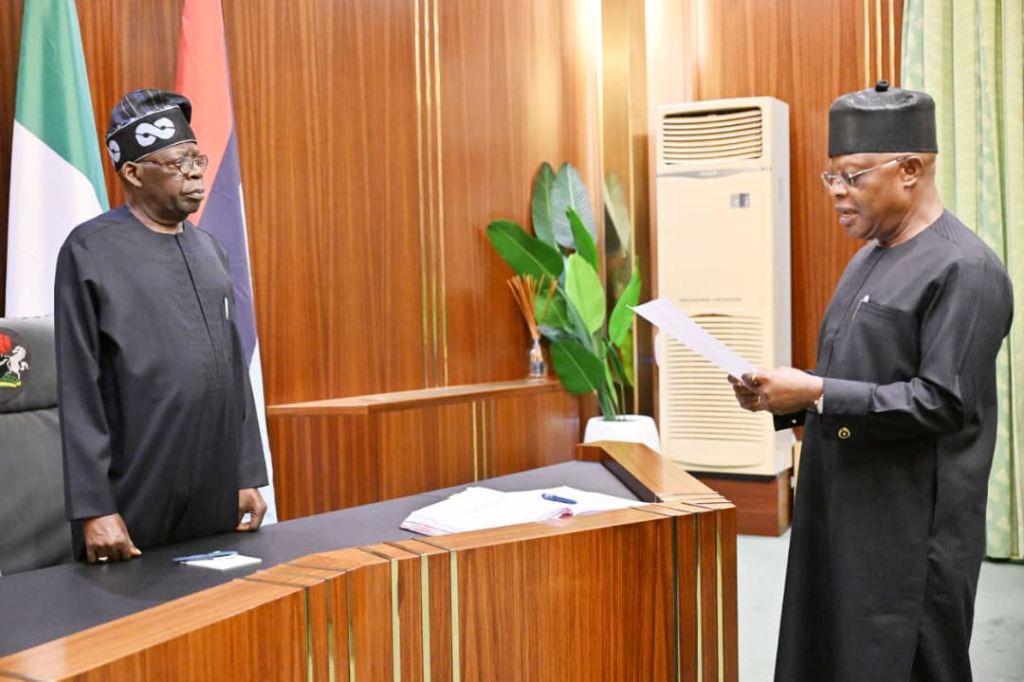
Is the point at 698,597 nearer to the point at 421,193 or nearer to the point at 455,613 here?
the point at 455,613

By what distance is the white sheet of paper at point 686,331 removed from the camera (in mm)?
2016

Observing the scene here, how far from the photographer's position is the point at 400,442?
374 cm

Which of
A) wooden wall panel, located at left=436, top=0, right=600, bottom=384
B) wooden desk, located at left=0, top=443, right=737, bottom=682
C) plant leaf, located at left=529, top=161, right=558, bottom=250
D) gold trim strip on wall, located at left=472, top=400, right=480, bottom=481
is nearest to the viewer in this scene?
wooden desk, located at left=0, top=443, right=737, bottom=682

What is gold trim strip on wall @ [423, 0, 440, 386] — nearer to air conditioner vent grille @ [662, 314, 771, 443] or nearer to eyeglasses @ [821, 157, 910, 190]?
air conditioner vent grille @ [662, 314, 771, 443]

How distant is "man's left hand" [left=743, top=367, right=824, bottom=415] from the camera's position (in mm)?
2084

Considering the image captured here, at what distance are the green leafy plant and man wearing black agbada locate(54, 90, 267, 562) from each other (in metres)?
2.35

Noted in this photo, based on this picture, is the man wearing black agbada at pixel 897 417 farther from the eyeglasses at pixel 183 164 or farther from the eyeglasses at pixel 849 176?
the eyeglasses at pixel 183 164

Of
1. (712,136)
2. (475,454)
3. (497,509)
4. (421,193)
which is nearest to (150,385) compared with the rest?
(497,509)

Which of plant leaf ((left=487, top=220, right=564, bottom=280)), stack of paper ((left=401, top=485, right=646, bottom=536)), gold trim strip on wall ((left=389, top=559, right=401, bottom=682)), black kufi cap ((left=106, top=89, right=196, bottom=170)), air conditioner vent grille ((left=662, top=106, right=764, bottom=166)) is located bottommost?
gold trim strip on wall ((left=389, top=559, right=401, bottom=682))

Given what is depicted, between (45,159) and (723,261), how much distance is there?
118 inches

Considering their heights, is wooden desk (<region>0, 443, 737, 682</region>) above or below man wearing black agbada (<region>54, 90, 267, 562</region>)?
below

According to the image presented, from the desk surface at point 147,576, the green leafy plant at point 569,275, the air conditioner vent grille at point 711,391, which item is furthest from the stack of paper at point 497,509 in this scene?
the air conditioner vent grille at point 711,391

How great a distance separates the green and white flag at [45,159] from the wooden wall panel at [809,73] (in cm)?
336

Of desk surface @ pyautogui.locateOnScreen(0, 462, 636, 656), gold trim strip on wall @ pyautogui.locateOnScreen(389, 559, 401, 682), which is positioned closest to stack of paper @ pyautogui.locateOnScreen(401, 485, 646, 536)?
desk surface @ pyautogui.locateOnScreen(0, 462, 636, 656)
